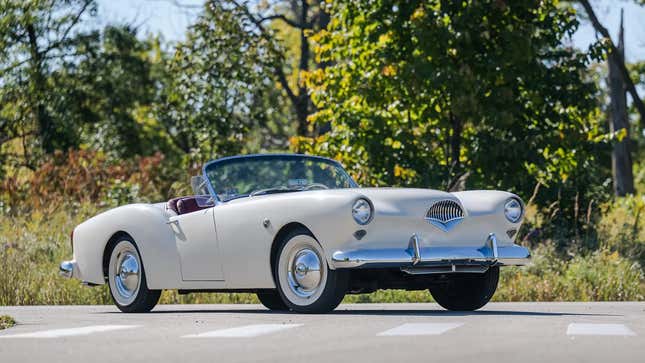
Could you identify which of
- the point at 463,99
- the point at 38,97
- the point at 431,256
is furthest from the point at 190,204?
the point at 38,97

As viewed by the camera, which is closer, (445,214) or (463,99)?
(445,214)

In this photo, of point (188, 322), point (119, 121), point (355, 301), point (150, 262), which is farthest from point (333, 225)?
point (119, 121)

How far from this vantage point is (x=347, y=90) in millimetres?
20953

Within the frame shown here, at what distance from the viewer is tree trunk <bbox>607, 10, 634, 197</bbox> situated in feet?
121

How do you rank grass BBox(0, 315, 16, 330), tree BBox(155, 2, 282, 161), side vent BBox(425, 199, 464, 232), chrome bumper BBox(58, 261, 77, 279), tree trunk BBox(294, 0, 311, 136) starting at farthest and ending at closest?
tree trunk BBox(294, 0, 311, 136) → tree BBox(155, 2, 282, 161) → chrome bumper BBox(58, 261, 77, 279) → side vent BBox(425, 199, 464, 232) → grass BBox(0, 315, 16, 330)

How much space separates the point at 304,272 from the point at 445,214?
119cm

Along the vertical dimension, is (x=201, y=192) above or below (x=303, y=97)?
below

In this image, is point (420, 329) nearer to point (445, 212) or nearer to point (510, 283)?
point (445, 212)

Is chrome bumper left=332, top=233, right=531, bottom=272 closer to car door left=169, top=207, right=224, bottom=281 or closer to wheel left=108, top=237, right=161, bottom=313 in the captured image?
car door left=169, top=207, right=224, bottom=281

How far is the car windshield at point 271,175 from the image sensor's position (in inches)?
447

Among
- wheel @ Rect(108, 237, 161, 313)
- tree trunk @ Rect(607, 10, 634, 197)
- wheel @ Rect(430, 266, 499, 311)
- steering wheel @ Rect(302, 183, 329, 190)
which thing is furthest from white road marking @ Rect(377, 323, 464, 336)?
tree trunk @ Rect(607, 10, 634, 197)

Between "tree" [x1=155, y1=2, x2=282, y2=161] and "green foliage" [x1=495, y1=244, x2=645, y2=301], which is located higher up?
"tree" [x1=155, y1=2, x2=282, y2=161]

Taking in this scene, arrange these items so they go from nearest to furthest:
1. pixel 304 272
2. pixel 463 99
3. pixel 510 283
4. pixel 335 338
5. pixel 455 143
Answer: pixel 335 338 → pixel 304 272 → pixel 510 283 → pixel 463 99 → pixel 455 143

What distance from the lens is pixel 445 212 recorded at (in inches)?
404
